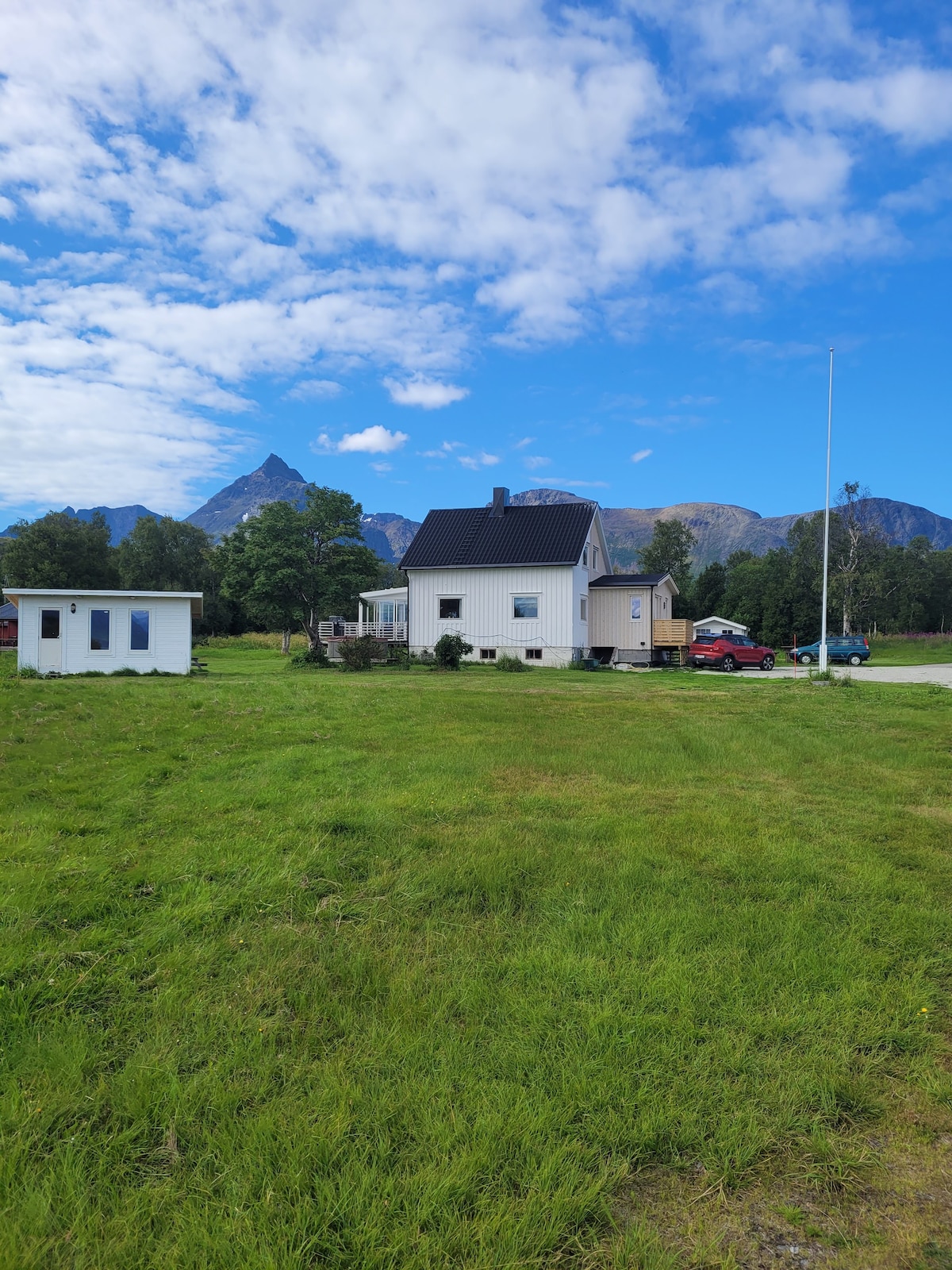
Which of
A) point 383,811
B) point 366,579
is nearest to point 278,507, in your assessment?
point 366,579

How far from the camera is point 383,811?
591 cm


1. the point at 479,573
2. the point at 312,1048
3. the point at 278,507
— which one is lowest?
the point at 312,1048

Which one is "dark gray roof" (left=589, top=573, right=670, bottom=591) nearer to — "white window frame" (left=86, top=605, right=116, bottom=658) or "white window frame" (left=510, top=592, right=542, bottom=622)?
"white window frame" (left=510, top=592, right=542, bottom=622)

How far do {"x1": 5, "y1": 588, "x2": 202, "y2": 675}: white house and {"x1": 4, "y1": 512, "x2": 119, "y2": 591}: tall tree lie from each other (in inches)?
1417

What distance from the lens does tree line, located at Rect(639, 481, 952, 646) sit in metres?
53.5

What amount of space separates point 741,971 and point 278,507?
41.8m

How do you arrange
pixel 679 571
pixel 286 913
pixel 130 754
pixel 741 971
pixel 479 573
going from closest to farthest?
pixel 741 971 < pixel 286 913 < pixel 130 754 < pixel 479 573 < pixel 679 571

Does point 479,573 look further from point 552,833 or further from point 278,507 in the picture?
point 552,833

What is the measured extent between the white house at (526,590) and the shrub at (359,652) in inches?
219

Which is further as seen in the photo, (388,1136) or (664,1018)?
(664,1018)

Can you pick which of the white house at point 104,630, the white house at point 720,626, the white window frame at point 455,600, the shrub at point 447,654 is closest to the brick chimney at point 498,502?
the white window frame at point 455,600

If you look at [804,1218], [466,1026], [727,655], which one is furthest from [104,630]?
[804,1218]

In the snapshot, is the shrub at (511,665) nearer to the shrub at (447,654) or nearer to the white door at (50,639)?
the shrub at (447,654)

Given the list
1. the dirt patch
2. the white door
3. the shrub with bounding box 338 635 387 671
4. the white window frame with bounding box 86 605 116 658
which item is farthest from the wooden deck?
the dirt patch
